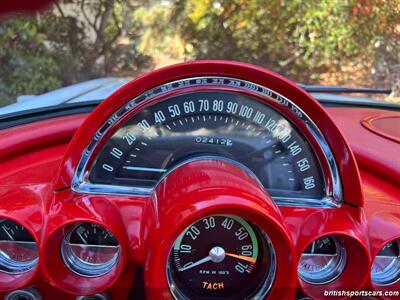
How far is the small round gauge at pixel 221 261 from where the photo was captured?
1451mm

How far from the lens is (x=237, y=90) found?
4.93 ft

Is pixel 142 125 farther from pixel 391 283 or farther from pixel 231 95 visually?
pixel 391 283

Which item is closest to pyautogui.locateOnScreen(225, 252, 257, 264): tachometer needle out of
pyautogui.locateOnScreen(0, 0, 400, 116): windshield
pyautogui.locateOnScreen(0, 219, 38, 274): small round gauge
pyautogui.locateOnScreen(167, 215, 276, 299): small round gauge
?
pyautogui.locateOnScreen(167, 215, 276, 299): small round gauge

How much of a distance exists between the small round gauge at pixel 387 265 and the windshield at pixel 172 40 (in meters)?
3.61

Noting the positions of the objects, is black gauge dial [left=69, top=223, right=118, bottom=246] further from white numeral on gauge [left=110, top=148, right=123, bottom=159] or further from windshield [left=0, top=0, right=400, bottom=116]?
windshield [left=0, top=0, right=400, bottom=116]

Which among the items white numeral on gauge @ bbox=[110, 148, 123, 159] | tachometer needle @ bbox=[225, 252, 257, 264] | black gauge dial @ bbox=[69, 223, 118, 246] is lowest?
tachometer needle @ bbox=[225, 252, 257, 264]

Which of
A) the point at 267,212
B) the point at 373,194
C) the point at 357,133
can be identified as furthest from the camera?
the point at 357,133

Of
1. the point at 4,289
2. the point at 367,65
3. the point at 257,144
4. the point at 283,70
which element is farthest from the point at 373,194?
the point at 283,70

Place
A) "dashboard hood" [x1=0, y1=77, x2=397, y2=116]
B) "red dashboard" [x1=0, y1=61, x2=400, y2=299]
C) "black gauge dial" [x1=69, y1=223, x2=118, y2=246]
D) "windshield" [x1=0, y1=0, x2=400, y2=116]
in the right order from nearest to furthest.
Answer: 1. "red dashboard" [x1=0, y1=61, x2=400, y2=299]
2. "black gauge dial" [x1=69, y1=223, x2=118, y2=246]
3. "dashboard hood" [x1=0, y1=77, x2=397, y2=116]
4. "windshield" [x1=0, y1=0, x2=400, y2=116]

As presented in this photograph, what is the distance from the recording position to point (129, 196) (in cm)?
156

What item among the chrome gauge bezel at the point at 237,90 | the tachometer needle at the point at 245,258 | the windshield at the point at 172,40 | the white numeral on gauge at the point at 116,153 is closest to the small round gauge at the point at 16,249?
the chrome gauge bezel at the point at 237,90

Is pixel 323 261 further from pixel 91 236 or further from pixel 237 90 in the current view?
pixel 91 236

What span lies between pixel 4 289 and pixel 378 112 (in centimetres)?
182

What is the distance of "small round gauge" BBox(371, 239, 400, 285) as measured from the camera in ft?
5.33
